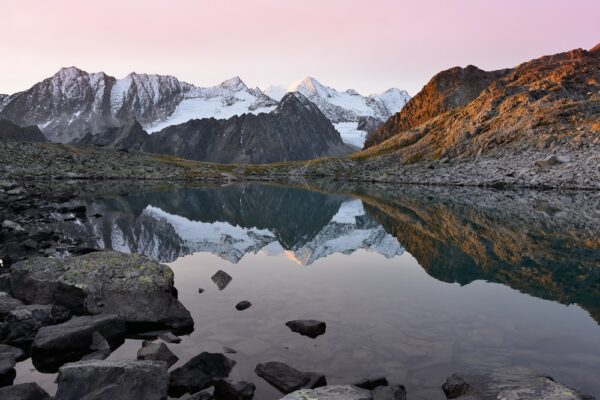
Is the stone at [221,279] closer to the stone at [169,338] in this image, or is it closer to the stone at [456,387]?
the stone at [169,338]

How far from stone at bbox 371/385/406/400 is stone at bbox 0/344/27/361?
10377mm

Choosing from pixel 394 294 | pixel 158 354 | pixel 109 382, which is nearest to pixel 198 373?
pixel 158 354

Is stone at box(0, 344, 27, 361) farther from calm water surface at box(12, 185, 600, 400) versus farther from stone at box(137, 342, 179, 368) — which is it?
stone at box(137, 342, 179, 368)

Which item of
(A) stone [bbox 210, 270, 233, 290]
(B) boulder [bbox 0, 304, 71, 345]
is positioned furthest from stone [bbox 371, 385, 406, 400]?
(A) stone [bbox 210, 270, 233, 290]

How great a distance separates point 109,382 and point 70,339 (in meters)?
4.19

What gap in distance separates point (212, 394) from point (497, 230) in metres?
35.2

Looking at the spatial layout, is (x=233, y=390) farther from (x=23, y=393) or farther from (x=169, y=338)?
(x=23, y=393)

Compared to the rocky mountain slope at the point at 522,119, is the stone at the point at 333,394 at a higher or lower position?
lower

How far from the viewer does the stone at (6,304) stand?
15.6m

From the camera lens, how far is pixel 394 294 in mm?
20531

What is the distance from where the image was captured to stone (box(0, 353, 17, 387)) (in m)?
11.6

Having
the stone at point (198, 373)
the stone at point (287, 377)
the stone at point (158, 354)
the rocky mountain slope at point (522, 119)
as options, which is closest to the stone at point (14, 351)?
the stone at point (158, 354)

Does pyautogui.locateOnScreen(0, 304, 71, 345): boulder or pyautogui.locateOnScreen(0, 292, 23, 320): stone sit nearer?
pyautogui.locateOnScreen(0, 304, 71, 345): boulder

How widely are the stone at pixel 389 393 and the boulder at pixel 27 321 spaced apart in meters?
11.2
